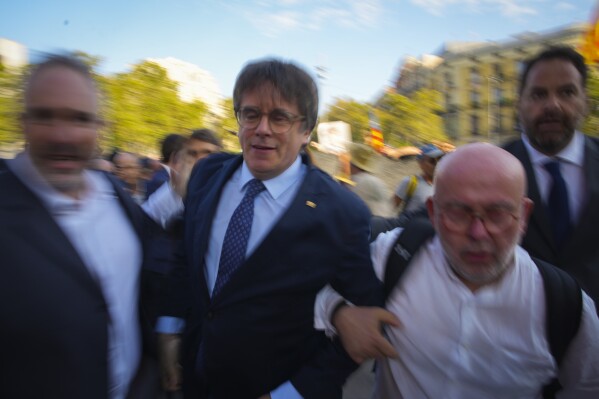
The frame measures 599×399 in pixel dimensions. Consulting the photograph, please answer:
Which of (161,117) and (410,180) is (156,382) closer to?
(410,180)

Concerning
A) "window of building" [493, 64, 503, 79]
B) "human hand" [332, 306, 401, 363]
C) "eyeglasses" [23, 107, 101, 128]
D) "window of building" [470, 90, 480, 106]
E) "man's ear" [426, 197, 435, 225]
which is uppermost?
"window of building" [493, 64, 503, 79]

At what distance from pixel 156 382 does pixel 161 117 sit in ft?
84.3

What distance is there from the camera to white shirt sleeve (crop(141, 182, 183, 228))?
1.78 meters

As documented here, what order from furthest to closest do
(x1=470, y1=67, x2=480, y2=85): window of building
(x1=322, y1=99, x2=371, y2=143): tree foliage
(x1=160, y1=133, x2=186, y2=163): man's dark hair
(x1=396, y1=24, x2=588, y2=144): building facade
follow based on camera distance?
(x1=470, y1=67, x2=480, y2=85): window of building < (x1=396, y1=24, x2=588, y2=144): building facade < (x1=322, y1=99, x2=371, y2=143): tree foliage < (x1=160, y1=133, x2=186, y2=163): man's dark hair

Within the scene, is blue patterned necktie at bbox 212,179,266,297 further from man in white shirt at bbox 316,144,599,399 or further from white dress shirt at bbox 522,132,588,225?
white dress shirt at bbox 522,132,588,225

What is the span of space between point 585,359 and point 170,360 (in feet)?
5.85

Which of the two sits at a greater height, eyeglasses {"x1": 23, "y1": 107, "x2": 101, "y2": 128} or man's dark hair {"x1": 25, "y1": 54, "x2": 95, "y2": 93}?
man's dark hair {"x1": 25, "y1": 54, "x2": 95, "y2": 93}

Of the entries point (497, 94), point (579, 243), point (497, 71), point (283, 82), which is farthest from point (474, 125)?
point (283, 82)

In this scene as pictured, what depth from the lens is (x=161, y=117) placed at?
24969mm

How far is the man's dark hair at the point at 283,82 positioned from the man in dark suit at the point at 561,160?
1114 millimetres

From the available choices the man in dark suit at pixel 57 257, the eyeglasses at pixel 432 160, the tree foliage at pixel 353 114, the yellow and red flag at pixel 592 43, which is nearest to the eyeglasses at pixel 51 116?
the man in dark suit at pixel 57 257

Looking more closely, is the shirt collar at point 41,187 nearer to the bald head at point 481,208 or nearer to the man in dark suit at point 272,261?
the man in dark suit at point 272,261

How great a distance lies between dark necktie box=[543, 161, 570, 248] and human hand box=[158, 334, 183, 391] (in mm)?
1923

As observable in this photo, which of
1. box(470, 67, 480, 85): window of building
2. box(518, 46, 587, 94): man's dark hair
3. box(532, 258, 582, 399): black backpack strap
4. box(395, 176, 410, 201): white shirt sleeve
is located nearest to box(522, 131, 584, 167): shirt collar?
box(518, 46, 587, 94): man's dark hair
